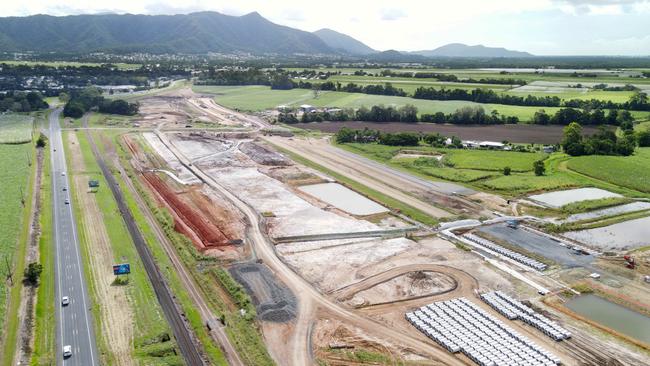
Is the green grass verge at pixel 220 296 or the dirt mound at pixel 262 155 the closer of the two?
the green grass verge at pixel 220 296

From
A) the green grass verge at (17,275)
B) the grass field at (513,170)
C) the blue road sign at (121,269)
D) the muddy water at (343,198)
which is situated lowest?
the green grass verge at (17,275)

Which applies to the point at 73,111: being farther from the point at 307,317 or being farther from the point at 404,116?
the point at 307,317

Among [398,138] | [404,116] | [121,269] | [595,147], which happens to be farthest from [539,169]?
[121,269]

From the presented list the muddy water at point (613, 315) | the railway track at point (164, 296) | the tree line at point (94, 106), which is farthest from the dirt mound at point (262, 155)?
the muddy water at point (613, 315)

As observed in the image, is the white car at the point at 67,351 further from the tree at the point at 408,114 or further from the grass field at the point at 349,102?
the grass field at the point at 349,102

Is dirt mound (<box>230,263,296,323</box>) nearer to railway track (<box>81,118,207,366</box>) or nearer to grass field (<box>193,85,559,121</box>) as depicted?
railway track (<box>81,118,207,366</box>)

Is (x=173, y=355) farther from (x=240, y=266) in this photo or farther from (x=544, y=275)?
(x=544, y=275)

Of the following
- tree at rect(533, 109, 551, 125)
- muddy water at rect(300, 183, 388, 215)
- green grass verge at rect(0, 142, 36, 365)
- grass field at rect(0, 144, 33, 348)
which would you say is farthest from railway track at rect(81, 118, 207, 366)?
tree at rect(533, 109, 551, 125)
